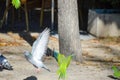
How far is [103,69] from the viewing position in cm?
673

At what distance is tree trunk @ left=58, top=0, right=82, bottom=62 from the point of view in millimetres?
6902

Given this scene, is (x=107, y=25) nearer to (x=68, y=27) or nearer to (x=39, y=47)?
(x=68, y=27)

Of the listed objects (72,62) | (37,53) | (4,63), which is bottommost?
(72,62)

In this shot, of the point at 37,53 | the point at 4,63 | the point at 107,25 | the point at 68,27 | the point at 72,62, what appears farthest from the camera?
the point at 107,25

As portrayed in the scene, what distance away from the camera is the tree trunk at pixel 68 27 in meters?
6.90

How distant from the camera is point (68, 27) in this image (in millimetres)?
6980

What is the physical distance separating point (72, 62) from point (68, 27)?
675mm

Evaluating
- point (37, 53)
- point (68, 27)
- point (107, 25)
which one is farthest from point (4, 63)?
point (107, 25)

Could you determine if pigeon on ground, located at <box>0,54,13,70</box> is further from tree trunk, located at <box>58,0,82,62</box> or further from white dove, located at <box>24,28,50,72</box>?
tree trunk, located at <box>58,0,82,62</box>

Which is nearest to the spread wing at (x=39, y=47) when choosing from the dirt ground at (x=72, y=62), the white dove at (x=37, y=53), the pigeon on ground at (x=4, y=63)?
the white dove at (x=37, y=53)

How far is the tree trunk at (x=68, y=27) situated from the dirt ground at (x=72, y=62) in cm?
26

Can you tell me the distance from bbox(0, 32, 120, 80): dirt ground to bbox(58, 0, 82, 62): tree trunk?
26 cm

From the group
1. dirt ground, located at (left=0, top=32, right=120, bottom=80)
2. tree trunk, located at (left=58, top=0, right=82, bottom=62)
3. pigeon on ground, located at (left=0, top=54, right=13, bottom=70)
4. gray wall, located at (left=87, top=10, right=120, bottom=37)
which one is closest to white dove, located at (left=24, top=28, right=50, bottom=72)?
dirt ground, located at (left=0, top=32, right=120, bottom=80)

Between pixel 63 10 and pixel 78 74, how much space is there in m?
1.32
